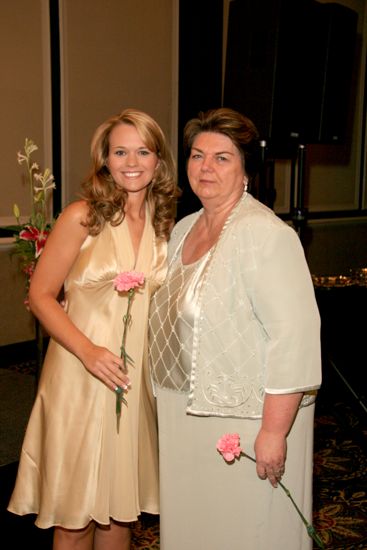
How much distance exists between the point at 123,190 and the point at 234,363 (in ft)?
2.14

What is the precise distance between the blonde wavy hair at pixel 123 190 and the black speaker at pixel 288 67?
1.47 meters

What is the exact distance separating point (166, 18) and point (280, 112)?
262cm

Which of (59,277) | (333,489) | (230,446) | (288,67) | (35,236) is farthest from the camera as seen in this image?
(288,67)

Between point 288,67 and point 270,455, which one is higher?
point 288,67

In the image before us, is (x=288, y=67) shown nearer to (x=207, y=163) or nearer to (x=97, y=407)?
(x=207, y=163)

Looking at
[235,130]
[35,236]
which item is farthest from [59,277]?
[35,236]

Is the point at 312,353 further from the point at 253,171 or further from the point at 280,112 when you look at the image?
the point at 280,112

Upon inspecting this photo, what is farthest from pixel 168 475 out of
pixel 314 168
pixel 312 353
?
pixel 314 168

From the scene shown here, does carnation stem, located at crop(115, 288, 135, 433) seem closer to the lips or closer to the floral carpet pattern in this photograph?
the lips

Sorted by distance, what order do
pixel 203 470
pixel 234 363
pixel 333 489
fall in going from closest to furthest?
1. pixel 234 363
2. pixel 203 470
3. pixel 333 489

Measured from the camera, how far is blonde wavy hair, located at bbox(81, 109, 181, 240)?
2.05 m

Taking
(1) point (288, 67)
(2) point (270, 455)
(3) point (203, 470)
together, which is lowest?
(3) point (203, 470)

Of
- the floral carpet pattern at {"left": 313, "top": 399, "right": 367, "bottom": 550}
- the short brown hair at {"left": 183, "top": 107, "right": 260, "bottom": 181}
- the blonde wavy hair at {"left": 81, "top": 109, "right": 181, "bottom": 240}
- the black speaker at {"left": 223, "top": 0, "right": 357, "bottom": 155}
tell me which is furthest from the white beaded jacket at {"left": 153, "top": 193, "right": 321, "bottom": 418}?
the black speaker at {"left": 223, "top": 0, "right": 357, "bottom": 155}

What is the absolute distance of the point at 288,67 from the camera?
358 centimetres
